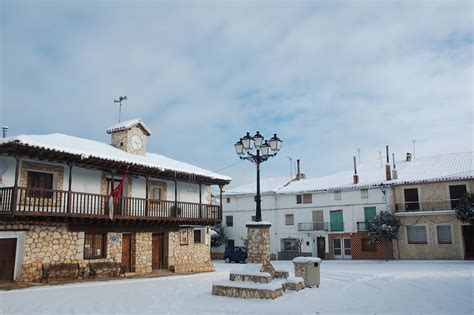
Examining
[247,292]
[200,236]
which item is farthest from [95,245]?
[247,292]

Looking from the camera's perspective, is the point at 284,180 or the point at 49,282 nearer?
the point at 49,282

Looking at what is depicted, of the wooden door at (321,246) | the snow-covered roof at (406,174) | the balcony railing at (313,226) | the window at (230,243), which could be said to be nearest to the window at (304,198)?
the snow-covered roof at (406,174)

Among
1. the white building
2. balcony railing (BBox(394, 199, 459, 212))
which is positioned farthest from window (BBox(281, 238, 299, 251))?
balcony railing (BBox(394, 199, 459, 212))

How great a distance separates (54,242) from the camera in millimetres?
Answer: 16047

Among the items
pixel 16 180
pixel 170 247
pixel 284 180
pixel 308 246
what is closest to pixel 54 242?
pixel 16 180

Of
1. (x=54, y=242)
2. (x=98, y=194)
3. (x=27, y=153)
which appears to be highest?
(x=27, y=153)

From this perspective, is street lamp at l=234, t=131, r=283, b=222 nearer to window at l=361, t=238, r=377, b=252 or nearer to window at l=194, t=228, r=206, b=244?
window at l=194, t=228, r=206, b=244

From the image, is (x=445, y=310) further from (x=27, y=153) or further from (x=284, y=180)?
(x=284, y=180)

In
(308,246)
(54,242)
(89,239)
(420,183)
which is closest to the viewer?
(54,242)

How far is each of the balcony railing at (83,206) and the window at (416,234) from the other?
54.3 ft

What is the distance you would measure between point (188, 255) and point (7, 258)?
32.2ft

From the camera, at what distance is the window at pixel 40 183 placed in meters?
15.5

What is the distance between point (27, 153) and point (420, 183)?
25.9 m

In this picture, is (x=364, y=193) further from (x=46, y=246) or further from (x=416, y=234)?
(x=46, y=246)
